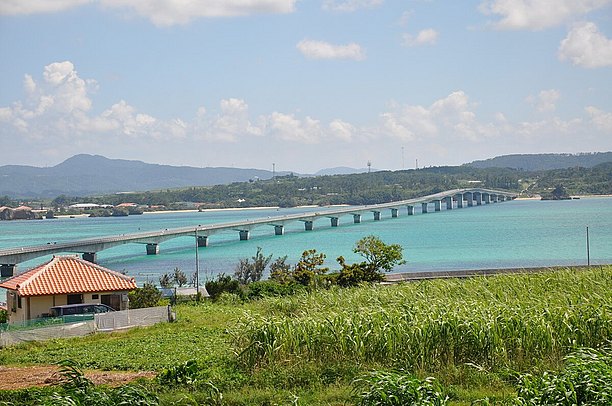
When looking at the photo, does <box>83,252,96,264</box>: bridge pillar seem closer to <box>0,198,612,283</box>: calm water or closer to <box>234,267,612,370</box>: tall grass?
<box>0,198,612,283</box>: calm water

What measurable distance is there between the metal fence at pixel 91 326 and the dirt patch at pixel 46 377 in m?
4.76

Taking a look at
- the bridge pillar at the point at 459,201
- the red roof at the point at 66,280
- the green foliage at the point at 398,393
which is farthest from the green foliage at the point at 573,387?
the bridge pillar at the point at 459,201

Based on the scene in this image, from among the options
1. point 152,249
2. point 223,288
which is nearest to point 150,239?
point 152,249

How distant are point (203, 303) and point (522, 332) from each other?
60.5ft

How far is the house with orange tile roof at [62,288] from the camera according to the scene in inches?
1078

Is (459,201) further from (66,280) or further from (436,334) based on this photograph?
(436,334)

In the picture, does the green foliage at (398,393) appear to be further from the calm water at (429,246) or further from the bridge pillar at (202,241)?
the bridge pillar at (202,241)

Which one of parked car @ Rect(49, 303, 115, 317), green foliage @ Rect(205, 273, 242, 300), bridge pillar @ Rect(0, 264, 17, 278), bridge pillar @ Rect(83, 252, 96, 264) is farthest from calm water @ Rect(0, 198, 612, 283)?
parked car @ Rect(49, 303, 115, 317)

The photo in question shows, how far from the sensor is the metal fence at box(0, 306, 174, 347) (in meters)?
22.1

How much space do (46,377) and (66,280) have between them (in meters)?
12.7

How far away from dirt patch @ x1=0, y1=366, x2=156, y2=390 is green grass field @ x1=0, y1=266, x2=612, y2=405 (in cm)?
61

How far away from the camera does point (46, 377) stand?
52.2ft

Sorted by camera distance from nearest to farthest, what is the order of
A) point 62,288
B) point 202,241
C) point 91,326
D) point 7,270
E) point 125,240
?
1. point 91,326
2. point 62,288
3. point 7,270
4. point 125,240
5. point 202,241

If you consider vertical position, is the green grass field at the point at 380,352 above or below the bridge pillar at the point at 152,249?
above
